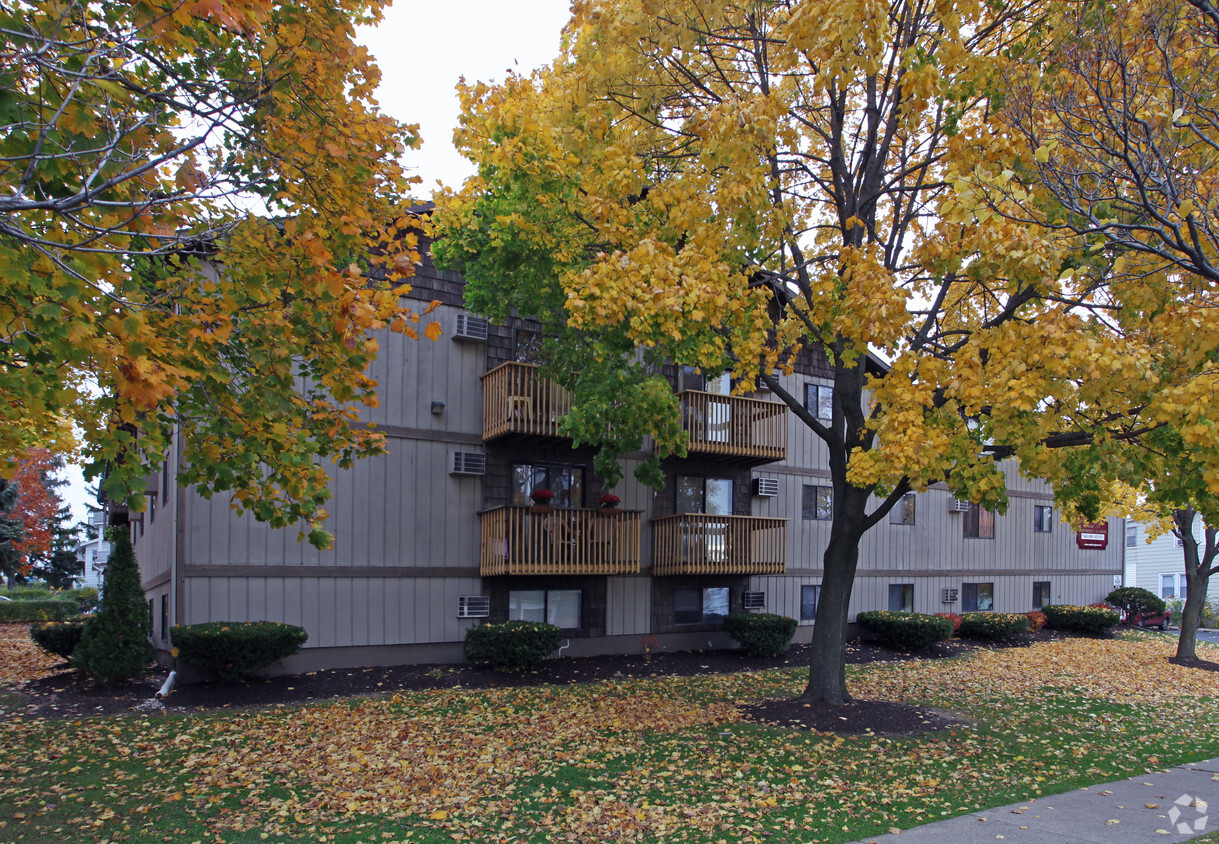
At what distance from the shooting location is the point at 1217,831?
22.3ft

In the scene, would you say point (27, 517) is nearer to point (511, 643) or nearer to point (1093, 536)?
point (511, 643)

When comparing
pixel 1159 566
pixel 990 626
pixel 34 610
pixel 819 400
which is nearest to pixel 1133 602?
pixel 990 626

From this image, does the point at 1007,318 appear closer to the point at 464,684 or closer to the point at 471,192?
the point at 471,192

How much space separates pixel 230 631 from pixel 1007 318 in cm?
1197

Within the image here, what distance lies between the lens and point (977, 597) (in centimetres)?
2397

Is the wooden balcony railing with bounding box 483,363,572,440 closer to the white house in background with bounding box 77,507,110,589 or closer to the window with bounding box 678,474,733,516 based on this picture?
the window with bounding box 678,474,733,516

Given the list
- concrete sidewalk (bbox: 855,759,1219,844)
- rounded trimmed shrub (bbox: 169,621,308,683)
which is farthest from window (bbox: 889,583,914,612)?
rounded trimmed shrub (bbox: 169,621,308,683)

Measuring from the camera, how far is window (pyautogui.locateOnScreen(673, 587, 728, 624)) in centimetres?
1830

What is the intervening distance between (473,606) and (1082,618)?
18785 mm

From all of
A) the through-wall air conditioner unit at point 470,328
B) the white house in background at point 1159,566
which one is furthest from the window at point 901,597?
the white house in background at point 1159,566

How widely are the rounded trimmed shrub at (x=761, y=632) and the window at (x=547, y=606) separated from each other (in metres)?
3.59

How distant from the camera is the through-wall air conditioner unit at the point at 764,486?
1942cm

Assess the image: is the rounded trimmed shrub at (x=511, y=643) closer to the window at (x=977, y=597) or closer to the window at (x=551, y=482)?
the window at (x=551, y=482)

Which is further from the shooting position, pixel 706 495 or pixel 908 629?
pixel 908 629
